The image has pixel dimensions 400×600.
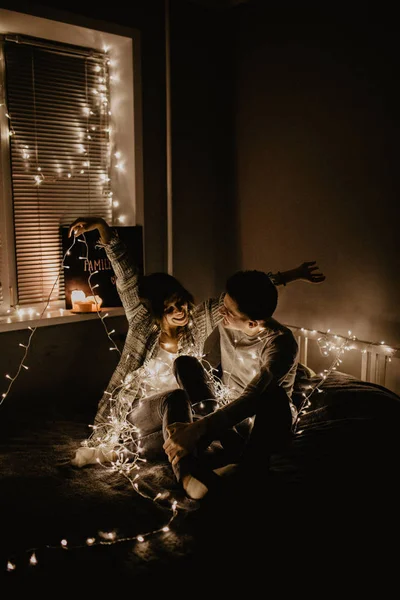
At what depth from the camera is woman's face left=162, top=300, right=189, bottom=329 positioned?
8.21ft

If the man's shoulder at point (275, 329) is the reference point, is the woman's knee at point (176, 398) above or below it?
below

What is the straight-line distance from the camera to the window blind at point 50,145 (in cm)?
312

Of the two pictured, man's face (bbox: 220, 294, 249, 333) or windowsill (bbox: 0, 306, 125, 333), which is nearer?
man's face (bbox: 220, 294, 249, 333)

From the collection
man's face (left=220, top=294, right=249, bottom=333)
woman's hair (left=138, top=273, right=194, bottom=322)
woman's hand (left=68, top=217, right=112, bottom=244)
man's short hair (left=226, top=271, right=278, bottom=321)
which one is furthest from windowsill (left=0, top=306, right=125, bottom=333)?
man's short hair (left=226, top=271, right=278, bottom=321)

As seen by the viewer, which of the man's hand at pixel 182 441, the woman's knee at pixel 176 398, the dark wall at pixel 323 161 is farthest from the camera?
the dark wall at pixel 323 161

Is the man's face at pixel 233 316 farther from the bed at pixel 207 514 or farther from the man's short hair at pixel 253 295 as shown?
the bed at pixel 207 514

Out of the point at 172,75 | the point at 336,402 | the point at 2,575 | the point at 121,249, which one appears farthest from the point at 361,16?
the point at 2,575

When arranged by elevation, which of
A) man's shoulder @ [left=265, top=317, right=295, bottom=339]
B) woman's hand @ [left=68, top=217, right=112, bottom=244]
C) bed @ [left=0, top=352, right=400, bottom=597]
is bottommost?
bed @ [left=0, top=352, right=400, bottom=597]

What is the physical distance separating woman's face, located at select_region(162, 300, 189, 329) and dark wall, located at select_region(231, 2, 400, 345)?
1075 mm

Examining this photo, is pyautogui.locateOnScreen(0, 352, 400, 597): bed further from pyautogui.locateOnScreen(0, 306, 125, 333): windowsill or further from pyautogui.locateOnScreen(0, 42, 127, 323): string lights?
pyautogui.locateOnScreen(0, 42, 127, 323): string lights

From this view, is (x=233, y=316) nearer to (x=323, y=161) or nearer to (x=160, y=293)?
(x=160, y=293)

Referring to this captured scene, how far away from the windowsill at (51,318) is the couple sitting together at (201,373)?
2.16 ft

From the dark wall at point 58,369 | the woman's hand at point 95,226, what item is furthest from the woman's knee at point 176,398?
the dark wall at point 58,369

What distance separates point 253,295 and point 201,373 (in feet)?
1.34
